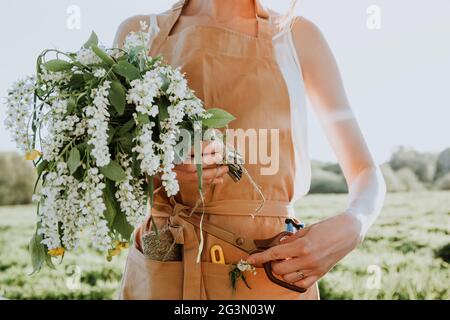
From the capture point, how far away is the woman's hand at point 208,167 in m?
1.00

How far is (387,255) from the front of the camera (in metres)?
3.40

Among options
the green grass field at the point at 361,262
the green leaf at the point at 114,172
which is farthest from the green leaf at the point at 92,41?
the green grass field at the point at 361,262

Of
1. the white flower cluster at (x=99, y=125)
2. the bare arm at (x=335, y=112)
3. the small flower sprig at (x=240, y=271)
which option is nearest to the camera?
the white flower cluster at (x=99, y=125)

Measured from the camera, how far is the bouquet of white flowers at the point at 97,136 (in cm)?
90

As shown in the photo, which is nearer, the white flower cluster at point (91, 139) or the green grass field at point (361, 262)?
the white flower cluster at point (91, 139)

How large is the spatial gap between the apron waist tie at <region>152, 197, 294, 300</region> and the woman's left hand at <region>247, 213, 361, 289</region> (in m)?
0.10

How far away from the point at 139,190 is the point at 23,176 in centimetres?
275

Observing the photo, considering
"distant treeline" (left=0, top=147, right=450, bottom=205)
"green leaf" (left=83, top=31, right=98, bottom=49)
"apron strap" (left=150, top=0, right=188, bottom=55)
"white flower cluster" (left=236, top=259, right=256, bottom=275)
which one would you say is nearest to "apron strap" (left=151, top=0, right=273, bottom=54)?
"apron strap" (left=150, top=0, right=188, bottom=55)

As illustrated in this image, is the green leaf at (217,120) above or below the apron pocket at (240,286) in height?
above

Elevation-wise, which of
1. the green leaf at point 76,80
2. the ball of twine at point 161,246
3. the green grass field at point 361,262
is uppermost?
the green leaf at point 76,80

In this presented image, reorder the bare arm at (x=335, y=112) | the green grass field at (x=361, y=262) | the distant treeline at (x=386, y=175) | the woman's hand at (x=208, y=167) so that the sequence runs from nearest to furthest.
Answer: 1. the woman's hand at (x=208, y=167)
2. the bare arm at (x=335, y=112)
3. the green grass field at (x=361, y=262)
4. the distant treeline at (x=386, y=175)

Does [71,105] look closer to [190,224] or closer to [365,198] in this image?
[190,224]

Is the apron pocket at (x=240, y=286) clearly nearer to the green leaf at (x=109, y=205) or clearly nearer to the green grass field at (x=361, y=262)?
the green leaf at (x=109, y=205)

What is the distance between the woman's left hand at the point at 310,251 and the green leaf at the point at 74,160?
1.23 ft
